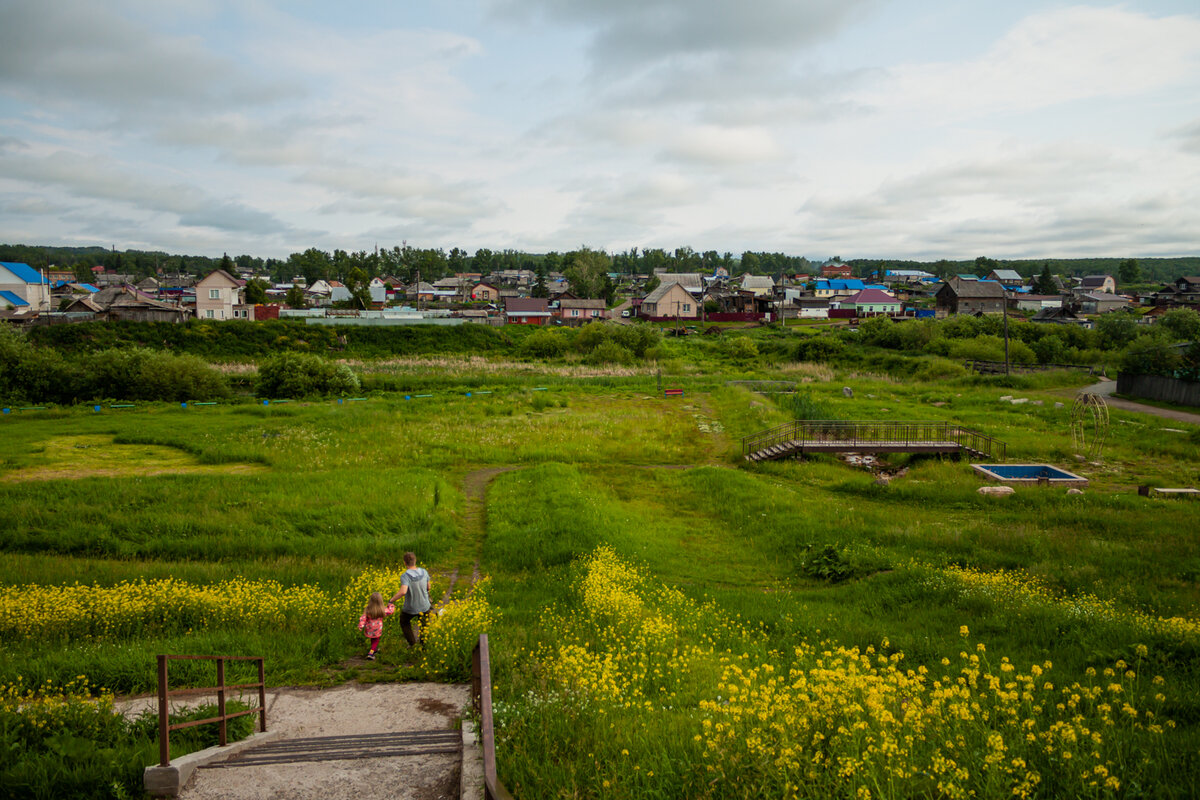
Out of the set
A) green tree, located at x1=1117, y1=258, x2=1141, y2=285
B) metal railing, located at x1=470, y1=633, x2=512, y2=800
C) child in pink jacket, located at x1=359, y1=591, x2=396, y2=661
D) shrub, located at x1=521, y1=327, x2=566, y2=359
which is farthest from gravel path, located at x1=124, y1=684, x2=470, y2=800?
green tree, located at x1=1117, y1=258, x2=1141, y2=285

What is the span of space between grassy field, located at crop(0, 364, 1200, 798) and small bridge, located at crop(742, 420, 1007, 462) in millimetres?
862

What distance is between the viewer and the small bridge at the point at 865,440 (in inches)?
1094

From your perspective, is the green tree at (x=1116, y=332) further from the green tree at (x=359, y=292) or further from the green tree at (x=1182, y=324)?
the green tree at (x=359, y=292)

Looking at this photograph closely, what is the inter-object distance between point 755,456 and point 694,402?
612 inches

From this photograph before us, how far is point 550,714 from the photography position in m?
7.28

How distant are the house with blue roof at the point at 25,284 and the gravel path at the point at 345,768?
90104 mm

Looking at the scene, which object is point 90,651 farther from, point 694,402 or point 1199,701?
point 694,402

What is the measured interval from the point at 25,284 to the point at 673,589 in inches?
3627

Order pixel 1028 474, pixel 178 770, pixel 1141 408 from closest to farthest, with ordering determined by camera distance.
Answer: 1. pixel 178 770
2. pixel 1028 474
3. pixel 1141 408

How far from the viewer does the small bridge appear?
27.8 m

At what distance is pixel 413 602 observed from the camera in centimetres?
1099

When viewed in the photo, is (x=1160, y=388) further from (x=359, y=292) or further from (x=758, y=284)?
(x=758, y=284)

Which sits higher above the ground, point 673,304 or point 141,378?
point 673,304

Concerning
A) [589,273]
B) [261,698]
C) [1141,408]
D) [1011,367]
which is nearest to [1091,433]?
[1141,408]
